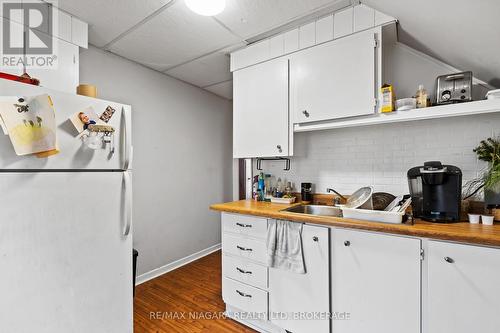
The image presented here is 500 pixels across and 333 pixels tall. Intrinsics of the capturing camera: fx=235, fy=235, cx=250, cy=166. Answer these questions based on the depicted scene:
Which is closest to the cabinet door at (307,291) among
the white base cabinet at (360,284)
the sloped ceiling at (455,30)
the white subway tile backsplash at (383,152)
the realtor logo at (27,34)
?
the white base cabinet at (360,284)

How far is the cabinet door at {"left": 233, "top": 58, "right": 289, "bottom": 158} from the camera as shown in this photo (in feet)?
6.81

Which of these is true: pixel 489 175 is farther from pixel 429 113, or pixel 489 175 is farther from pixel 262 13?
pixel 262 13

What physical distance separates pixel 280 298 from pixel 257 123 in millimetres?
1473

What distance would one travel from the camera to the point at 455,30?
1.35 m

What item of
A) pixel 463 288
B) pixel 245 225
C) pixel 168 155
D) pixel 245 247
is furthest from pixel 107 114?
pixel 463 288

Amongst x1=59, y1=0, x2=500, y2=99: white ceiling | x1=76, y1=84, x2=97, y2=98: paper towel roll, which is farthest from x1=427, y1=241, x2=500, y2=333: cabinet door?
x1=76, y1=84, x2=97, y2=98: paper towel roll

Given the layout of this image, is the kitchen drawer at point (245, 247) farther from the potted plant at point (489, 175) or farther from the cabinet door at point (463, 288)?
the potted plant at point (489, 175)

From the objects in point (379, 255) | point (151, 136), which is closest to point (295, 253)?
point (379, 255)

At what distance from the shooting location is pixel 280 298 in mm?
1727

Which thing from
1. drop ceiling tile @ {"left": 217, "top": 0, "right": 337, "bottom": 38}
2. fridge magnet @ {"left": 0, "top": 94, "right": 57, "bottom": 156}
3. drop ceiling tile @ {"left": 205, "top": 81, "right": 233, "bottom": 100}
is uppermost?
drop ceiling tile @ {"left": 217, "top": 0, "right": 337, "bottom": 38}

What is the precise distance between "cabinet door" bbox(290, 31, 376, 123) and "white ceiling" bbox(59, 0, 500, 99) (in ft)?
0.87

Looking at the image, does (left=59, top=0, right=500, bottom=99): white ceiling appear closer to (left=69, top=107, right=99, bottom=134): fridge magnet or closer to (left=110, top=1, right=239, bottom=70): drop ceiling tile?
(left=110, top=1, right=239, bottom=70): drop ceiling tile

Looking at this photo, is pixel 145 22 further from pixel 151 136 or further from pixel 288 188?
pixel 288 188

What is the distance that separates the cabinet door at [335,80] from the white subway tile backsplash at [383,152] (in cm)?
35
